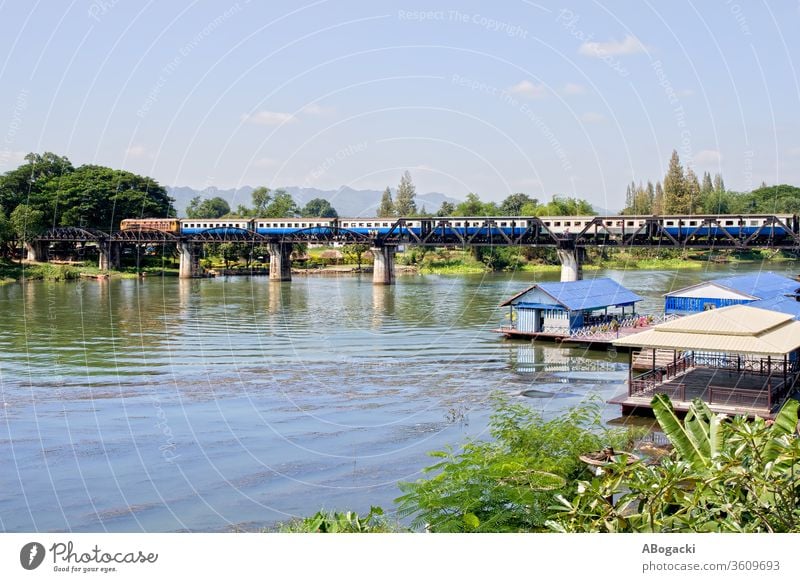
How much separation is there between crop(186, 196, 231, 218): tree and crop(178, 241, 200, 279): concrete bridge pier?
59.3 meters

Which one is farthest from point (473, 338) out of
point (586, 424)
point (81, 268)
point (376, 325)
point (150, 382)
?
point (81, 268)

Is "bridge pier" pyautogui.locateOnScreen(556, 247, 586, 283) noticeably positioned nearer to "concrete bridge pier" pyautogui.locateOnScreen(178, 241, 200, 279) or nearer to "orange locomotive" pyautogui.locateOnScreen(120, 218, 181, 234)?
"concrete bridge pier" pyautogui.locateOnScreen(178, 241, 200, 279)

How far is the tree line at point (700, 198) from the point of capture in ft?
342

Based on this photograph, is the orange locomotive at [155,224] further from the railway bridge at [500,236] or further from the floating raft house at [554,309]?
the floating raft house at [554,309]

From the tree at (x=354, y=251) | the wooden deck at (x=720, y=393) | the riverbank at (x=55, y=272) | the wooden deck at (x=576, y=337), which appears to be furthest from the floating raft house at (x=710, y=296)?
the tree at (x=354, y=251)

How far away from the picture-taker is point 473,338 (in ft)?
120

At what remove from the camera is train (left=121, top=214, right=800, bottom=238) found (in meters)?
55.2

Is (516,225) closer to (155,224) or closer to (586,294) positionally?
(586,294)

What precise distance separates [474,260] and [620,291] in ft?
180

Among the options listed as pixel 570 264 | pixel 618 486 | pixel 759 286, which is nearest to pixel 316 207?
pixel 570 264

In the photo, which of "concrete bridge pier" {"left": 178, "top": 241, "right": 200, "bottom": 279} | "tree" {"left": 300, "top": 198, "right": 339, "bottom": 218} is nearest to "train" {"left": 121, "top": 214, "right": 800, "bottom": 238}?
"concrete bridge pier" {"left": 178, "top": 241, "right": 200, "bottom": 279}

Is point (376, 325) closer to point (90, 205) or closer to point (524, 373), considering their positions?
point (524, 373)

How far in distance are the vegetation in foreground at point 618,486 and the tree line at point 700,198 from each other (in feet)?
291

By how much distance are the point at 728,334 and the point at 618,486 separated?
10.1m
